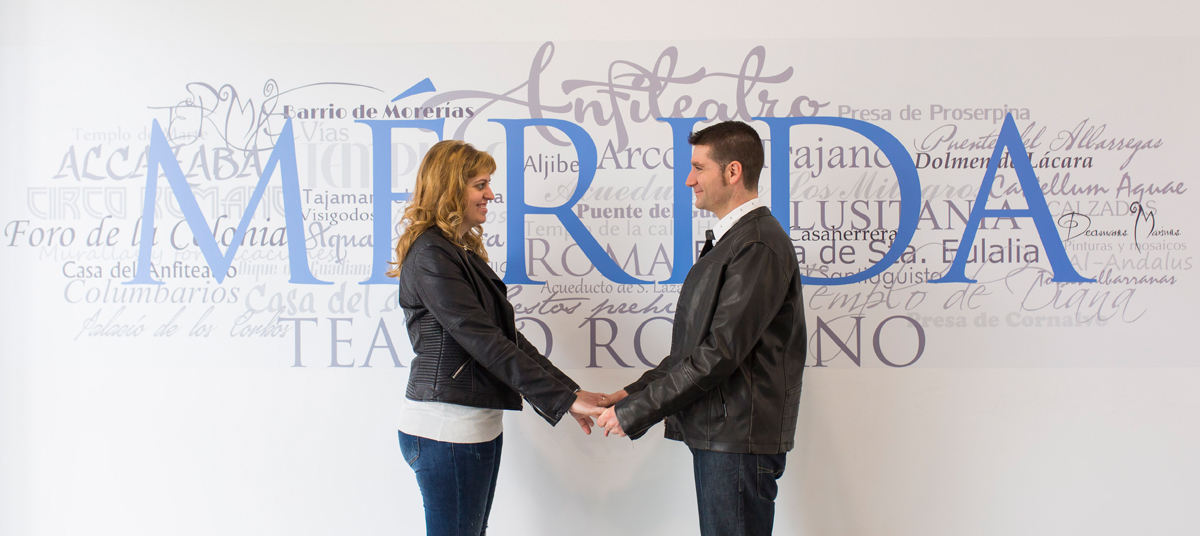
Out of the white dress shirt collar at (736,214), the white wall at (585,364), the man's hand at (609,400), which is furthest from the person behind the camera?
the white wall at (585,364)

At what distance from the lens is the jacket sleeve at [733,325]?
184cm

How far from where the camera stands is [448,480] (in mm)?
1914

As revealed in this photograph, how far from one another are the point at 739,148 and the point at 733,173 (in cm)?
8

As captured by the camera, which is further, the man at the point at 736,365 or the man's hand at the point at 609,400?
the man's hand at the point at 609,400

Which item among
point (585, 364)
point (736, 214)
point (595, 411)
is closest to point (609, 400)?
point (595, 411)

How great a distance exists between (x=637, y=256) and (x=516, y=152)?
66 cm

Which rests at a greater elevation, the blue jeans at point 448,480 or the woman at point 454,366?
the woman at point 454,366

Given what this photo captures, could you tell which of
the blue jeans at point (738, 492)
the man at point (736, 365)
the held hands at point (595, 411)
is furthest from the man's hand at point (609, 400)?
the blue jeans at point (738, 492)

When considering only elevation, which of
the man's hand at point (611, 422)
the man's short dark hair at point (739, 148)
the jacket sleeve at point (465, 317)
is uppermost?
the man's short dark hair at point (739, 148)

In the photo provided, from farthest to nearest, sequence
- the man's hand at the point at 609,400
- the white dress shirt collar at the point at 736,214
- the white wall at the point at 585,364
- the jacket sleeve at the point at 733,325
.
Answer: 1. the white wall at the point at 585,364
2. the man's hand at the point at 609,400
3. the white dress shirt collar at the point at 736,214
4. the jacket sleeve at the point at 733,325

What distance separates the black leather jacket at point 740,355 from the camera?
1.85m

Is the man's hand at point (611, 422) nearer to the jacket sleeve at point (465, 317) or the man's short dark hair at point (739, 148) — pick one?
the jacket sleeve at point (465, 317)

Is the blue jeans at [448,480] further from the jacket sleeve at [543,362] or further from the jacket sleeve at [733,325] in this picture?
the jacket sleeve at [733,325]

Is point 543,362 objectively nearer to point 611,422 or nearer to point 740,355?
point 611,422
